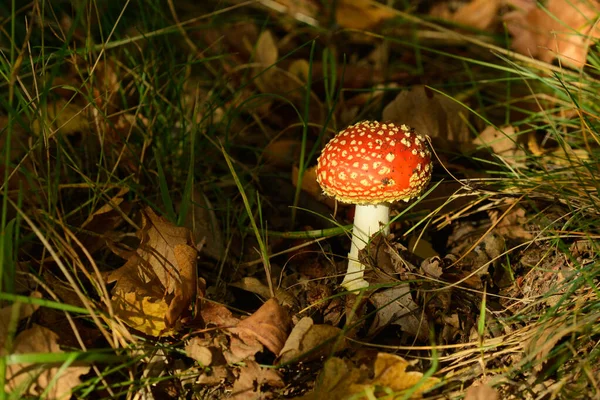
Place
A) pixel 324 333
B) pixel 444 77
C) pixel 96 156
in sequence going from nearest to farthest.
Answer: pixel 324 333 < pixel 96 156 < pixel 444 77

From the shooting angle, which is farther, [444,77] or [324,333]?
[444,77]

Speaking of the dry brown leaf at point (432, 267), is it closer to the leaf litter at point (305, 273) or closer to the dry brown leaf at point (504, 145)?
the leaf litter at point (305, 273)

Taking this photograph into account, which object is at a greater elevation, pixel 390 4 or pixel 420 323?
pixel 390 4

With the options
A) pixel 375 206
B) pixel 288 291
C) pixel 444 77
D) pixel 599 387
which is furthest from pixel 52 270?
pixel 444 77

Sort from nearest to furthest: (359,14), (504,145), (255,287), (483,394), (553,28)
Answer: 1. (483,394)
2. (255,287)
3. (504,145)
4. (553,28)
5. (359,14)

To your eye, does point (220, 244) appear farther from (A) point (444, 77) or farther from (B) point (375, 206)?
(A) point (444, 77)

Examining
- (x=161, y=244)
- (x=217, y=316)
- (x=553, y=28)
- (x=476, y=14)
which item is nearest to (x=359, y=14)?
(x=476, y=14)

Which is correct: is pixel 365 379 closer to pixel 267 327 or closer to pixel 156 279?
pixel 267 327
